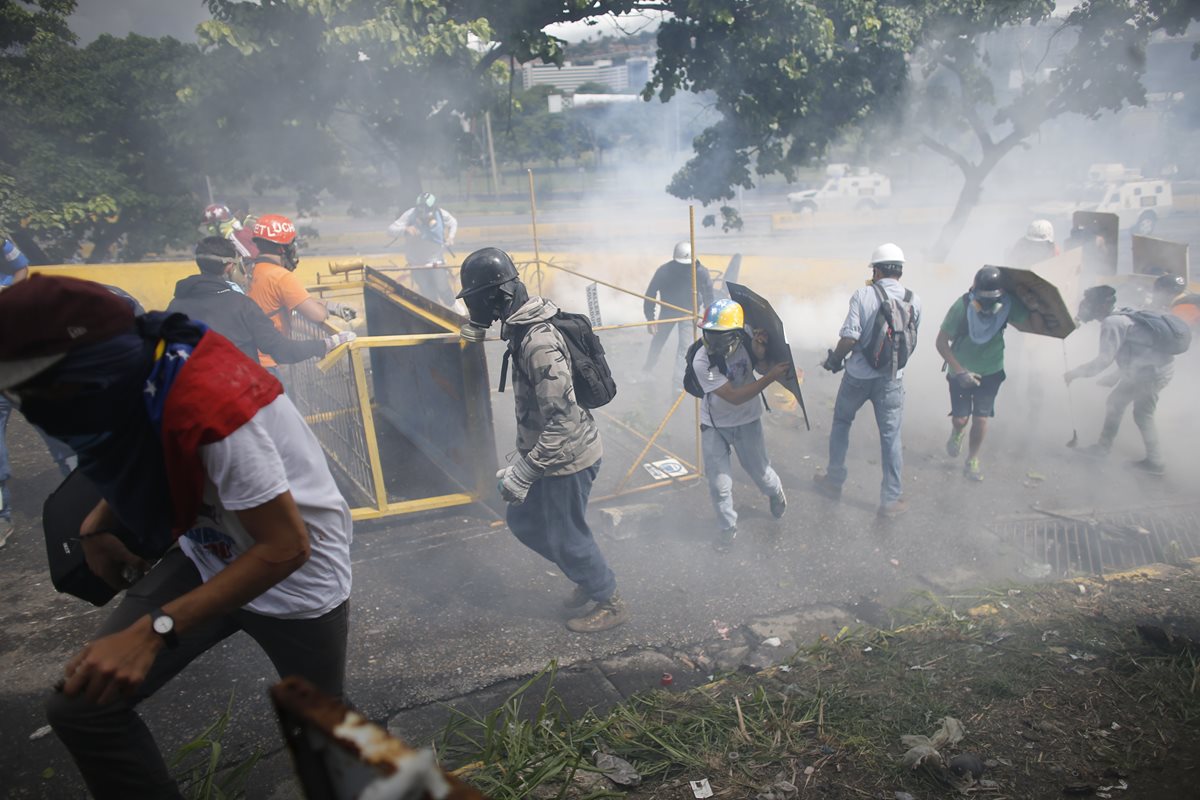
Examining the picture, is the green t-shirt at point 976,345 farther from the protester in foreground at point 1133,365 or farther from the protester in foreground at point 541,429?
the protester in foreground at point 541,429

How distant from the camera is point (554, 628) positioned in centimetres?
415

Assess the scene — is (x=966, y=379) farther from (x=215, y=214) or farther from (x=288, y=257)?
(x=215, y=214)

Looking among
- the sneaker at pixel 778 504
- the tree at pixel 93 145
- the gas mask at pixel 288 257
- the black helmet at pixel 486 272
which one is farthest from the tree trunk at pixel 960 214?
the tree at pixel 93 145

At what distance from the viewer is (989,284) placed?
5.87 meters

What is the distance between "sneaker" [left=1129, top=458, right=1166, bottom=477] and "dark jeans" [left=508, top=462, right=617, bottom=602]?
5205 millimetres

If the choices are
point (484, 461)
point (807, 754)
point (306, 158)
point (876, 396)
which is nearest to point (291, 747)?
point (807, 754)

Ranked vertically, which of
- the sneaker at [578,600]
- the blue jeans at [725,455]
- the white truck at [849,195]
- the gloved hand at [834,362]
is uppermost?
the white truck at [849,195]

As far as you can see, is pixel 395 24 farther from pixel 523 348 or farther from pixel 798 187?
pixel 798 187

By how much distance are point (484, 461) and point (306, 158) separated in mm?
8887

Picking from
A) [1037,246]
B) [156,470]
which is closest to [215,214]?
[156,470]

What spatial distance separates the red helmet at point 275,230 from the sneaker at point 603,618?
11.3 ft

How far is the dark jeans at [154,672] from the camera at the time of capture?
181 centimetres

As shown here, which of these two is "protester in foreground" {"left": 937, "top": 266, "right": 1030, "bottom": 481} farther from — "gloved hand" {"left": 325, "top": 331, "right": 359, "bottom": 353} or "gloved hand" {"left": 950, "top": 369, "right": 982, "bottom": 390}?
"gloved hand" {"left": 325, "top": 331, "right": 359, "bottom": 353}

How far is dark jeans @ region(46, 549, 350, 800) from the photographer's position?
71.1 inches
